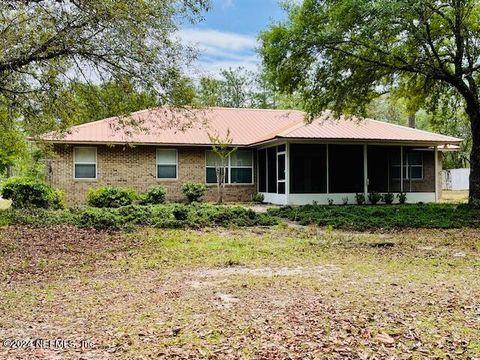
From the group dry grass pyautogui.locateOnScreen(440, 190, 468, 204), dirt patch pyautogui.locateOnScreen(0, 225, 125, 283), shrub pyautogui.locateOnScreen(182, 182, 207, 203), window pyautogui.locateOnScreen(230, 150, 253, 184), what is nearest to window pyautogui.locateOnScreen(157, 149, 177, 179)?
shrub pyautogui.locateOnScreen(182, 182, 207, 203)

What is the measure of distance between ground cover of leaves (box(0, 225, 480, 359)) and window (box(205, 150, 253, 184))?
1137 centimetres

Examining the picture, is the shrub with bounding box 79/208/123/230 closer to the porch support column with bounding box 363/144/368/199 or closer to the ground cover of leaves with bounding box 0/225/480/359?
the ground cover of leaves with bounding box 0/225/480/359

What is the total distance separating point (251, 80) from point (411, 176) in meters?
25.6

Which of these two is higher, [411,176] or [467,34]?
[467,34]

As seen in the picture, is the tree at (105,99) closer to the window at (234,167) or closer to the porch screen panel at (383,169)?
the window at (234,167)

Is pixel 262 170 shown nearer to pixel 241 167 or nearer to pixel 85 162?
pixel 241 167

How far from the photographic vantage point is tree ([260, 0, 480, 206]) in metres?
11.9

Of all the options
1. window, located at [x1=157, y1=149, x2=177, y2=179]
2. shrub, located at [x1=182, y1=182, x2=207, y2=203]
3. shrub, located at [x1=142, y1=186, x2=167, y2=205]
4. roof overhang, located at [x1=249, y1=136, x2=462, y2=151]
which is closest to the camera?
roof overhang, located at [x1=249, y1=136, x2=462, y2=151]

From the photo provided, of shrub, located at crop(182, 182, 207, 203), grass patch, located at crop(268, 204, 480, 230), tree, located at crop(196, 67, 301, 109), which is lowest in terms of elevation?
grass patch, located at crop(268, 204, 480, 230)

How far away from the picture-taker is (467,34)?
1390 centimetres

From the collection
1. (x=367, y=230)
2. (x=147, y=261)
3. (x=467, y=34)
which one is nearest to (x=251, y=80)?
(x=467, y=34)

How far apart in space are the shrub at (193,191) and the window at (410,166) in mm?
8697

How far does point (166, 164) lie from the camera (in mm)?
20562

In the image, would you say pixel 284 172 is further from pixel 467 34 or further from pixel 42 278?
pixel 42 278
